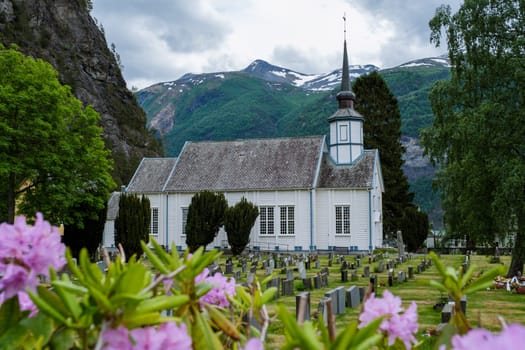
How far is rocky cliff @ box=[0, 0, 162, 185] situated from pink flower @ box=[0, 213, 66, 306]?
59481mm

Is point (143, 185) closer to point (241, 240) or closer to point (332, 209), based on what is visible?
point (241, 240)

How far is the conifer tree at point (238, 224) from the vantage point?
116 feet

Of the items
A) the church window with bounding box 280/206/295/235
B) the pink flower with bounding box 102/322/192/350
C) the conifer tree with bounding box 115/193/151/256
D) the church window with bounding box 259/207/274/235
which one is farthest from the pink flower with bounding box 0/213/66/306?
the church window with bounding box 259/207/274/235

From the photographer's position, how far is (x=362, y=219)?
38.5 m

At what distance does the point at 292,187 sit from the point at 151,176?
472 inches

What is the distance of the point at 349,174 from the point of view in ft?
130

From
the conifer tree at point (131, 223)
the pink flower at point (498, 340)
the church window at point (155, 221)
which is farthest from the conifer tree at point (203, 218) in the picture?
the pink flower at point (498, 340)

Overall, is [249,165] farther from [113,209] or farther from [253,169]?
[113,209]

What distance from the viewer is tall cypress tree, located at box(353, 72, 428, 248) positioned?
49531 mm

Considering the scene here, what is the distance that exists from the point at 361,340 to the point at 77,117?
29.9 meters

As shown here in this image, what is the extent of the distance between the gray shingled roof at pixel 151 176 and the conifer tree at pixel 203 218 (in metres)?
7.62

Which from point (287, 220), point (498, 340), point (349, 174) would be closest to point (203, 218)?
point (287, 220)

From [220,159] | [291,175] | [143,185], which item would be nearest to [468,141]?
[291,175]

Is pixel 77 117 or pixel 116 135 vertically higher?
pixel 116 135
